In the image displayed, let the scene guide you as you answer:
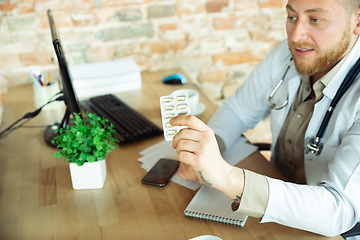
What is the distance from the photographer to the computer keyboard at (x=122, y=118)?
1279 mm

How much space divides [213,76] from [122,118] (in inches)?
34.7

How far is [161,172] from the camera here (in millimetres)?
1089

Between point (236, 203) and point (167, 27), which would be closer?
point (236, 203)

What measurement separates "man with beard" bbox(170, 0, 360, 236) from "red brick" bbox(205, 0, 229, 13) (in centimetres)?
68

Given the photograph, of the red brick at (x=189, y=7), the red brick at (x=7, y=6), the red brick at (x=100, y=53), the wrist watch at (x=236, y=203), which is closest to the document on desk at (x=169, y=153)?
the wrist watch at (x=236, y=203)

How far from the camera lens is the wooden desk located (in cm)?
86

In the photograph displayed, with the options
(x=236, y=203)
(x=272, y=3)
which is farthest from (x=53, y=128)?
(x=272, y=3)

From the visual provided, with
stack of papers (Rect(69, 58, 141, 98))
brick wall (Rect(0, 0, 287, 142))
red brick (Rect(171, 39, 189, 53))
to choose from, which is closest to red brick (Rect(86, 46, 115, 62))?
brick wall (Rect(0, 0, 287, 142))

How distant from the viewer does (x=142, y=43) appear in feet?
6.28

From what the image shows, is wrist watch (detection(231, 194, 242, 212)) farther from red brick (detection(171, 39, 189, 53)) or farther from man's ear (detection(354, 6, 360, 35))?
red brick (detection(171, 39, 189, 53))

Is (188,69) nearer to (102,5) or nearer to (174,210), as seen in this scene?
(102,5)

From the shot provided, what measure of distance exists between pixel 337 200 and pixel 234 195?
26 cm

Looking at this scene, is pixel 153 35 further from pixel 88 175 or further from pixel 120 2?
pixel 88 175

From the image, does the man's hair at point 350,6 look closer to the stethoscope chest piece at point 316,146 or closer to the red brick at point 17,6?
the stethoscope chest piece at point 316,146
